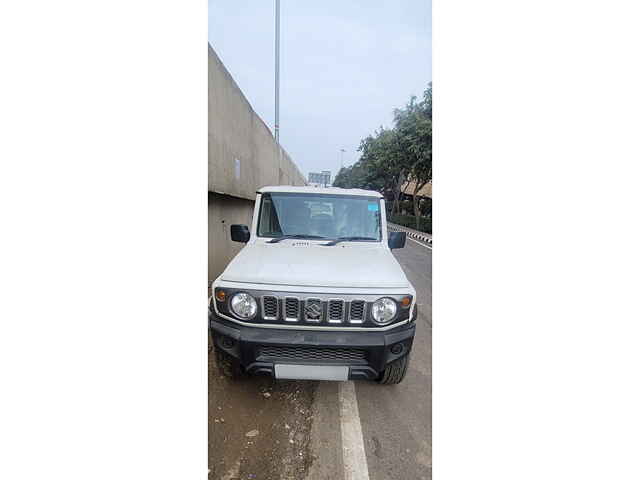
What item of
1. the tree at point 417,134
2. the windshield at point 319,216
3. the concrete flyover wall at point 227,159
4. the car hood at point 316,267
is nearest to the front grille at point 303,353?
the car hood at point 316,267

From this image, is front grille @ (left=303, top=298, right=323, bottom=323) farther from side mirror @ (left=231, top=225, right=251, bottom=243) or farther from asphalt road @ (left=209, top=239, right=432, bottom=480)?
side mirror @ (left=231, top=225, right=251, bottom=243)

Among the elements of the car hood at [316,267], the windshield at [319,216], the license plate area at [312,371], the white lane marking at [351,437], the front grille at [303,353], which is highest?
the windshield at [319,216]

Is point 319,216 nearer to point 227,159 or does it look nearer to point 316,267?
point 316,267

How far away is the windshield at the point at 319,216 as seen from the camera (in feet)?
9.73

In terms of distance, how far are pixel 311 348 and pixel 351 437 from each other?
623mm

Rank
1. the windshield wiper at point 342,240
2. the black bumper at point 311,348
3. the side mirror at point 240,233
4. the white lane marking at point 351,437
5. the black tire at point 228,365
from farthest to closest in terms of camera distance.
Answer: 1. the side mirror at point 240,233
2. the windshield wiper at point 342,240
3. the black tire at point 228,365
4. the black bumper at point 311,348
5. the white lane marking at point 351,437

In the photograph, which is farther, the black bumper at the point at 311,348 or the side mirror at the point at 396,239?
the side mirror at the point at 396,239

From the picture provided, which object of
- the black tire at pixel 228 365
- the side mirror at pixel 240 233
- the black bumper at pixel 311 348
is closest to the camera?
the black bumper at pixel 311 348

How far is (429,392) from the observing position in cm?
245

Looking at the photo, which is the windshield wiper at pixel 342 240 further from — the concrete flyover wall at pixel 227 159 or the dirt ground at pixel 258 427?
the concrete flyover wall at pixel 227 159

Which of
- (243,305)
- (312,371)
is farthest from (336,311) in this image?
(243,305)

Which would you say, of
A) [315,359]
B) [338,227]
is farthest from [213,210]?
[315,359]

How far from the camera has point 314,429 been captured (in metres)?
2.02

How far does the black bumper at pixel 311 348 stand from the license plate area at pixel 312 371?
0.02 metres
